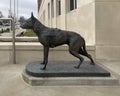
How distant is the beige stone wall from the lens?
9.36m

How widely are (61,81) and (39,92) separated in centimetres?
71

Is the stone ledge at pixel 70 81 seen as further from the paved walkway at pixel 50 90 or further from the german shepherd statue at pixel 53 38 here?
the german shepherd statue at pixel 53 38

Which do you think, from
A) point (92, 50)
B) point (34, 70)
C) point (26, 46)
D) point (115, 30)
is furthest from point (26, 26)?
point (115, 30)

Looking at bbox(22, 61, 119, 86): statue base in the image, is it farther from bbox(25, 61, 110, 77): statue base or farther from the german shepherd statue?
the german shepherd statue

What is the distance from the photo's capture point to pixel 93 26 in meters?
9.55

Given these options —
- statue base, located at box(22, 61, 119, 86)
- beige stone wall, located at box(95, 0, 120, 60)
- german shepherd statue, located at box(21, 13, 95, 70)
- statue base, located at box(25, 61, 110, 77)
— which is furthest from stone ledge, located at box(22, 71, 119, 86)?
beige stone wall, located at box(95, 0, 120, 60)

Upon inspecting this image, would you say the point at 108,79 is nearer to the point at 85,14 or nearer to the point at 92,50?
the point at 92,50

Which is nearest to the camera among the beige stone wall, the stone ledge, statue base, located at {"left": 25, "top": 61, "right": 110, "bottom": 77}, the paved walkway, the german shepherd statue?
the paved walkway

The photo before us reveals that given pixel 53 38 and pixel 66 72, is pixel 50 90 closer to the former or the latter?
pixel 66 72

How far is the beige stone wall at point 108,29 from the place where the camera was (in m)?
9.36

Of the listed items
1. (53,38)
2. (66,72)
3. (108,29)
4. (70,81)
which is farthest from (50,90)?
(108,29)

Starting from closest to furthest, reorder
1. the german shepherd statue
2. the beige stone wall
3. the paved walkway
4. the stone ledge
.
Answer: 1. the paved walkway
2. the stone ledge
3. the german shepherd statue
4. the beige stone wall

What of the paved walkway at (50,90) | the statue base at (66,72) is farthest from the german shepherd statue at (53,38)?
the paved walkway at (50,90)

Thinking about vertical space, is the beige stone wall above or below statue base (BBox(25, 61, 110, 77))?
above
